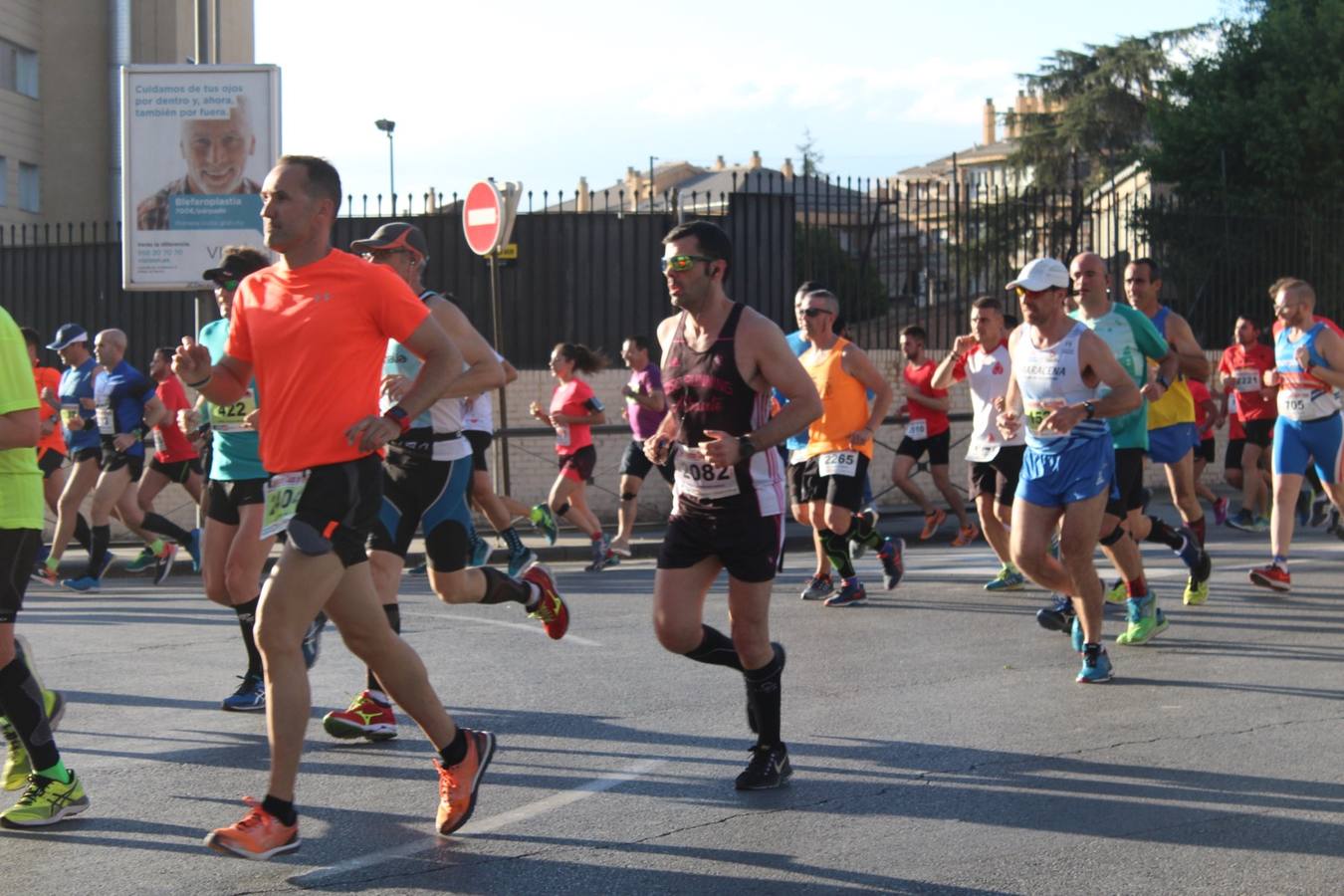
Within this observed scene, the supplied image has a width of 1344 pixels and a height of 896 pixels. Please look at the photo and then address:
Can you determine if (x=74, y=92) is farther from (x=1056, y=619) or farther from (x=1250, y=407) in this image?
(x=1056, y=619)

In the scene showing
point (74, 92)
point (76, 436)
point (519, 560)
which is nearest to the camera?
point (519, 560)

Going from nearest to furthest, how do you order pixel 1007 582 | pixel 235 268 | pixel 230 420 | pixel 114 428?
pixel 235 268 < pixel 230 420 < pixel 1007 582 < pixel 114 428

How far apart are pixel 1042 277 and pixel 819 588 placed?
4024 millimetres

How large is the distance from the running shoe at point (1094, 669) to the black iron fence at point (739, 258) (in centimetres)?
1045

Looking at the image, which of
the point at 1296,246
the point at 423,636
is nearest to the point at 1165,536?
the point at 423,636

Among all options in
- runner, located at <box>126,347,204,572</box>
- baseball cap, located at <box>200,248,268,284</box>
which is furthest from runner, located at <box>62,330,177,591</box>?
baseball cap, located at <box>200,248,268,284</box>

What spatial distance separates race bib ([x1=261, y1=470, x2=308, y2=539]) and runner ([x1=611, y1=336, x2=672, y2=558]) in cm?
826

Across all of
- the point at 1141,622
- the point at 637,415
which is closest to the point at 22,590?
the point at 1141,622

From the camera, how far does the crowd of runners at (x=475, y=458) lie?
5.05 meters

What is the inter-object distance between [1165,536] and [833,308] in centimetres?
252

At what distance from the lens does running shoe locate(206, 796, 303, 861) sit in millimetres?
4777

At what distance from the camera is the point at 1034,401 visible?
789 centimetres

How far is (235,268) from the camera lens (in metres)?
7.11

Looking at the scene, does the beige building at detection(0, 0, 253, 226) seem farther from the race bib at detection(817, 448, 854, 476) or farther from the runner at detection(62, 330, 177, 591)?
the race bib at detection(817, 448, 854, 476)
